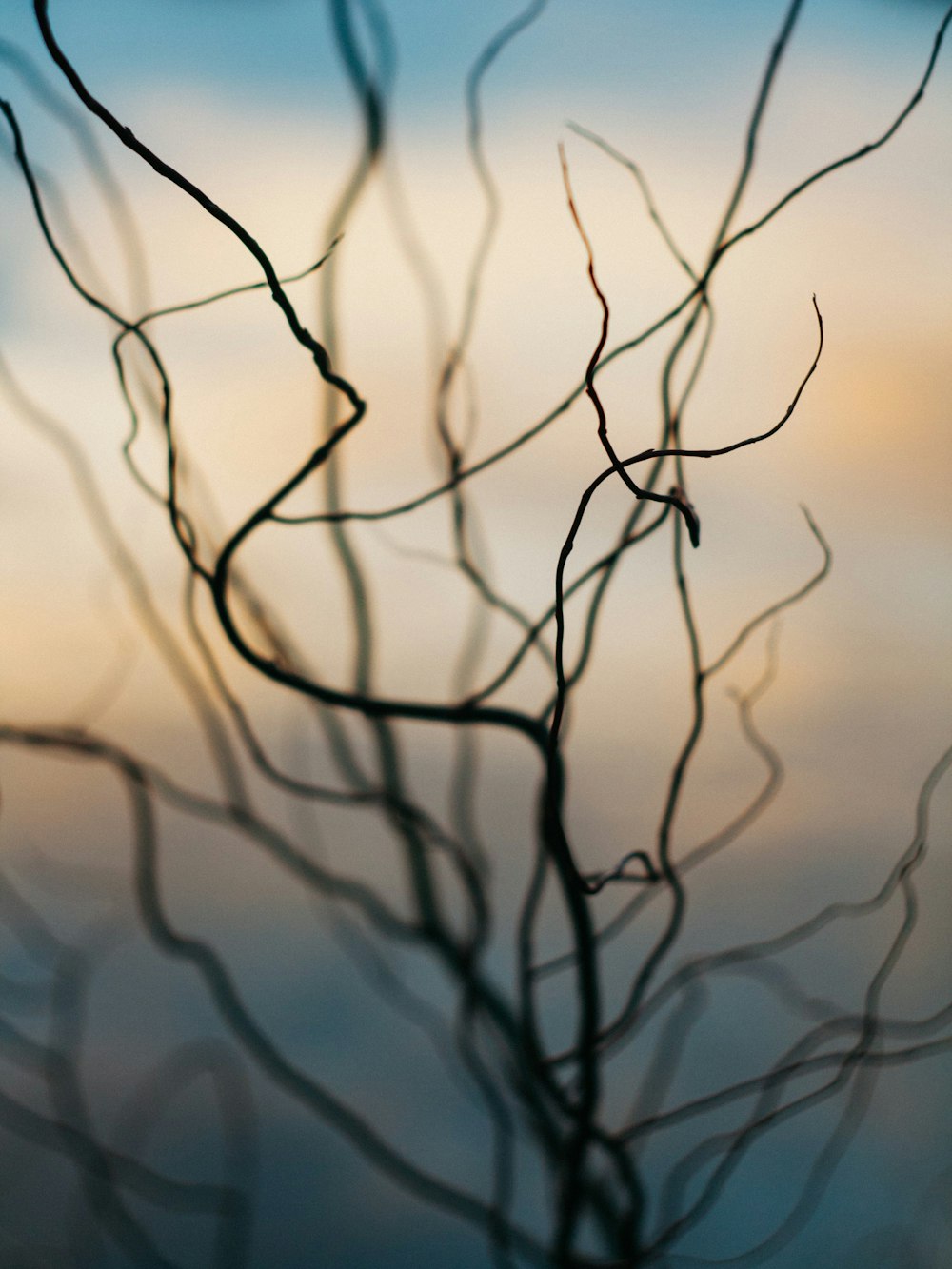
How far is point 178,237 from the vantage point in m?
0.37

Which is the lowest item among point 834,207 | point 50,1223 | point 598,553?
point 50,1223

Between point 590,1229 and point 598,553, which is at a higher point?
point 598,553

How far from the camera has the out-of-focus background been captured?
0.37 m

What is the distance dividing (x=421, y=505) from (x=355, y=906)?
16 cm

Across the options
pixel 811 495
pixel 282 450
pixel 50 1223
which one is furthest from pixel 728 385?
pixel 50 1223

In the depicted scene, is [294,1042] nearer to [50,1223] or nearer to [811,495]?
[50,1223]

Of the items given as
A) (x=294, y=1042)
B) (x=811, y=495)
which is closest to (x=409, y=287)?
(x=811, y=495)

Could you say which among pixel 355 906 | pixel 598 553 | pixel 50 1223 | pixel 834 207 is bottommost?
pixel 50 1223

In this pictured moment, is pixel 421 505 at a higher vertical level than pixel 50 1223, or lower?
higher

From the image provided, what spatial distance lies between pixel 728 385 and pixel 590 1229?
35 centimetres

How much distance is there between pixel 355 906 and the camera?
0.38 m

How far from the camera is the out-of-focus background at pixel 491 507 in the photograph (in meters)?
0.37

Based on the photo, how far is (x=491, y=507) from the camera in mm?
387

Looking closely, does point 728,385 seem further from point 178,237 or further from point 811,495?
point 178,237
